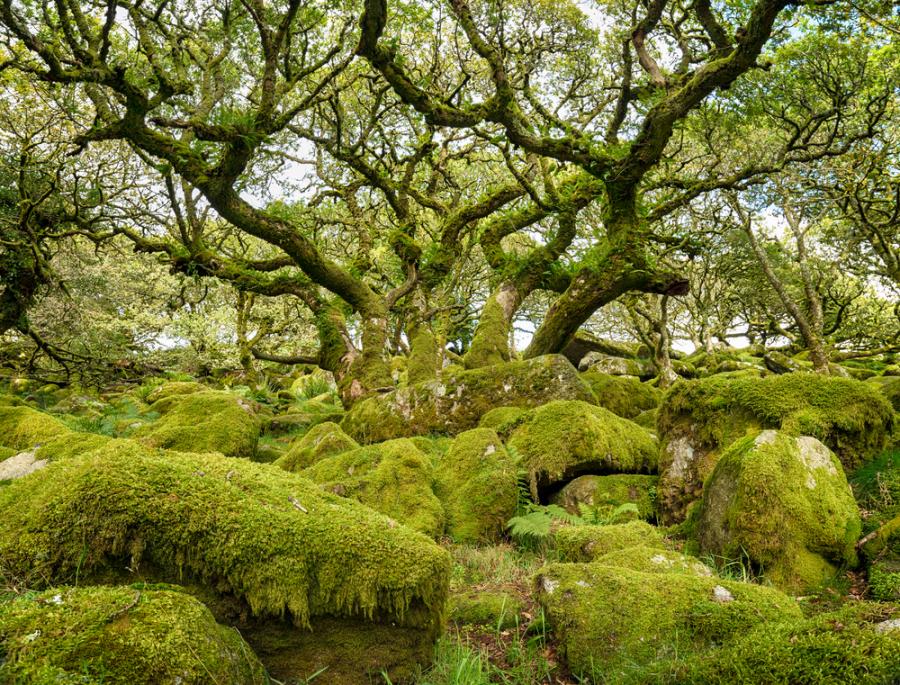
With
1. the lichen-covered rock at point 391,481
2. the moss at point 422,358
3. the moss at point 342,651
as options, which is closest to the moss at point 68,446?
the lichen-covered rock at point 391,481

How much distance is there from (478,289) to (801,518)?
2474cm

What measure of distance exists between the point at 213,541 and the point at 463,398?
24.2 feet

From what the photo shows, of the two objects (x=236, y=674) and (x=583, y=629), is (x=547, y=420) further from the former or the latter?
(x=236, y=674)

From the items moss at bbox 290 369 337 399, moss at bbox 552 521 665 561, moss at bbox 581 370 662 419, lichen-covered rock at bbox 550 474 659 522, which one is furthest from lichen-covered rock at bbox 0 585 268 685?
moss at bbox 290 369 337 399

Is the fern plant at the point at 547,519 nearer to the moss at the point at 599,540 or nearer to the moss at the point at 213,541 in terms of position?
the moss at the point at 599,540

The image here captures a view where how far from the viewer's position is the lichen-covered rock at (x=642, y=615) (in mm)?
3049

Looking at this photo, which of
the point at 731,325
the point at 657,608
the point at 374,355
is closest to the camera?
the point at 657,608

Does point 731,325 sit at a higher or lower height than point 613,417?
higher

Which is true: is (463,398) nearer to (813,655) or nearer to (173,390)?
(813,655)

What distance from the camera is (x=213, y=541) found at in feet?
9.17

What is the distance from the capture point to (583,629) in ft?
10.8

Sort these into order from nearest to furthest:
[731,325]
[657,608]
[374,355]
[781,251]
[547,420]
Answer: [657,608]
[547,420]
[374,355]
[781,251]
[731,325]

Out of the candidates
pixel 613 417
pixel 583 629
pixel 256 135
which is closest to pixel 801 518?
pixel 583 629

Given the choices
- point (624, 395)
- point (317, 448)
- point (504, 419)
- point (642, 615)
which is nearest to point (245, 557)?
point (642, 615)
